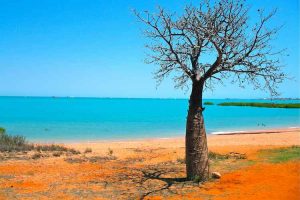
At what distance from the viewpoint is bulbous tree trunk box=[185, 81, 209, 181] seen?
379 inches

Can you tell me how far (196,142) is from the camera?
9.65 metres

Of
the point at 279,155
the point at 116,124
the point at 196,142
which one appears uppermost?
the point at 196,142

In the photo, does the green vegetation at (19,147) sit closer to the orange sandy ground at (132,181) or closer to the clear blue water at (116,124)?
the orange sandy ground at (132,181)

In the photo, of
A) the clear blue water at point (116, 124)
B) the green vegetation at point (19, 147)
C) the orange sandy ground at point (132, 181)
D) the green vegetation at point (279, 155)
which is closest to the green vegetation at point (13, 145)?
the green vegetation at point (19, 147)

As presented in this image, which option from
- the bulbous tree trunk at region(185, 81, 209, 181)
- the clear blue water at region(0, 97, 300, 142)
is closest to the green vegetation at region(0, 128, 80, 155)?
the bulbous tree trunk at region(185, 81, 209, 181)

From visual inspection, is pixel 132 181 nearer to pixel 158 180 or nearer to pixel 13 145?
pixel 158 180

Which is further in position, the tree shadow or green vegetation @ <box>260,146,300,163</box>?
green vegetation @ <box>260,146,300,163</box>

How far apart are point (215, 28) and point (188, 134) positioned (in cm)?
290

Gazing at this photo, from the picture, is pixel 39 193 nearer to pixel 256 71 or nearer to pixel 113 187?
pixel 113 187

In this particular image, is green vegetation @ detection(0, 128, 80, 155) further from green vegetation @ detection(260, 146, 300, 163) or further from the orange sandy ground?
green vegetation @ detection(260, 146, 300, 163)

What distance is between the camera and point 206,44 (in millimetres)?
9555

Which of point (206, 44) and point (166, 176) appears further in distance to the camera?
point (166, 176)

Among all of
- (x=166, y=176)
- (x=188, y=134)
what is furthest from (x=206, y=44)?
(x=166, y=176)

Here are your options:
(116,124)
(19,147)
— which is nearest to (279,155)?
(19,147)
